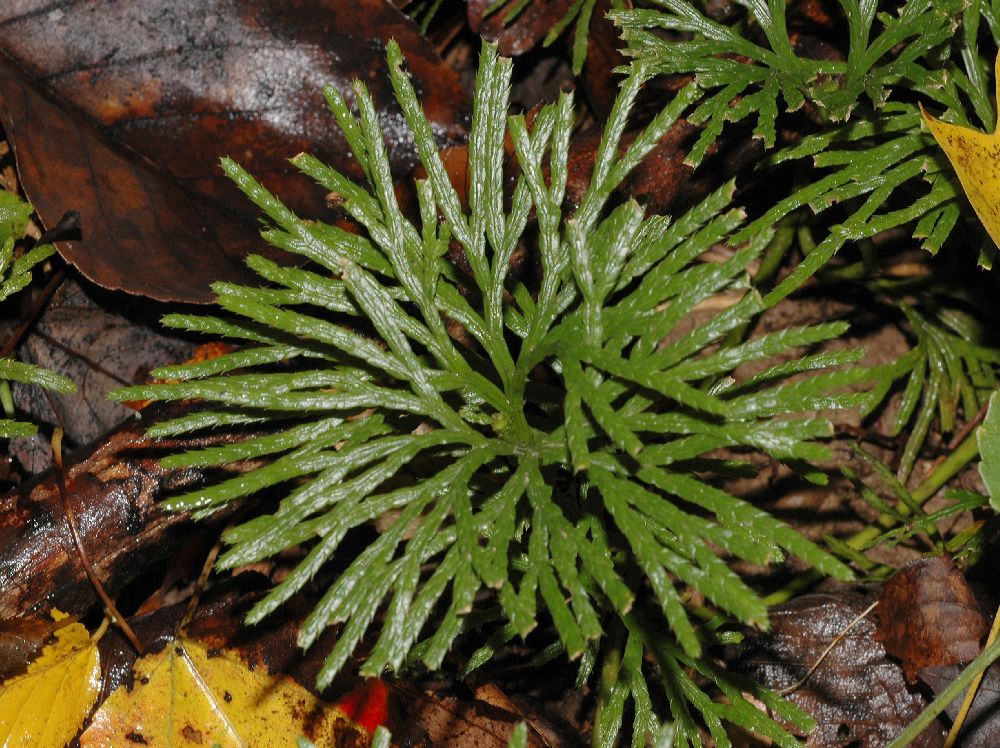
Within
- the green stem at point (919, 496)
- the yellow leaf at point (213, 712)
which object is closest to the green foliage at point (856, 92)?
the green stem at point (919, 496)

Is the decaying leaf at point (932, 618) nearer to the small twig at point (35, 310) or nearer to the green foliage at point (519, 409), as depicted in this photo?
the green foliage at point (519, 409)

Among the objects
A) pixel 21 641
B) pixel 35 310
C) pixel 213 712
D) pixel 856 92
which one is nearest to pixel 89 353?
pixel 35 310

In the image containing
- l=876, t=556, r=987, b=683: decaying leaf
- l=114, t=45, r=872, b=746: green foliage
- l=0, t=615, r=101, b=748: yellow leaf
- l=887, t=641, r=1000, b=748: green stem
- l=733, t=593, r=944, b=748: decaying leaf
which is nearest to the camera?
l=114, t=45, r=872, b=746: green foliage

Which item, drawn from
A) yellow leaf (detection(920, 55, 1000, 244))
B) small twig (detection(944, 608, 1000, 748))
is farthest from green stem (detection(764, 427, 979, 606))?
yellow leaf (detection(920, 55, 1000, 244))

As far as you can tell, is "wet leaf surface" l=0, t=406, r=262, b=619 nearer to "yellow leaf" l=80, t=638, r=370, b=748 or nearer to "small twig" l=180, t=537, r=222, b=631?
"small twig" l=180, t=537, r=222, b=631

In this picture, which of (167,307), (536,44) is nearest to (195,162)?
(167,307)
